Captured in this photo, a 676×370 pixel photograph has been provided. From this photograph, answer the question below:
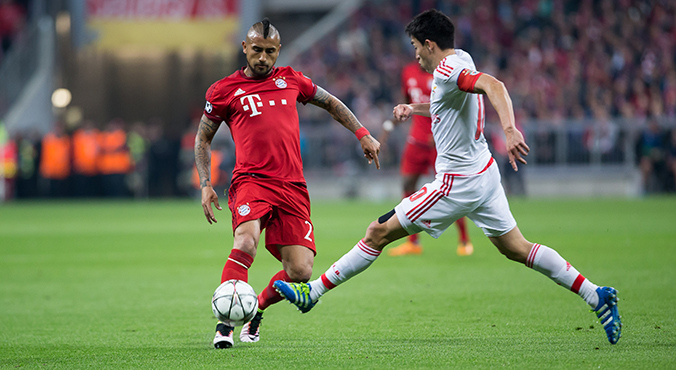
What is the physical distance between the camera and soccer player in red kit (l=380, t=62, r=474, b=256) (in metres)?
9.64

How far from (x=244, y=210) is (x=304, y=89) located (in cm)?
97

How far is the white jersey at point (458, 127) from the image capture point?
4.91m

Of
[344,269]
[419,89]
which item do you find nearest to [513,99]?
[419,89]

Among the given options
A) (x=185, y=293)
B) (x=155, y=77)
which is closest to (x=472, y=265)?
(x=185, y=293)

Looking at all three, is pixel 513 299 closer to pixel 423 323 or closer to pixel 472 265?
pixel 423 323

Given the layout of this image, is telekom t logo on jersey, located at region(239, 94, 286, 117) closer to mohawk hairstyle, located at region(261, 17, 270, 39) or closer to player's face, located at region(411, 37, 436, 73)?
mohawk hairstyle, located at region(261, 17, 270, 39)

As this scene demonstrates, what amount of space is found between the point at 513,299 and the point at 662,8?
71.6 ft

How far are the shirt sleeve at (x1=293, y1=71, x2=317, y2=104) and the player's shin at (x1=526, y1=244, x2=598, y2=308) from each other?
179 cm

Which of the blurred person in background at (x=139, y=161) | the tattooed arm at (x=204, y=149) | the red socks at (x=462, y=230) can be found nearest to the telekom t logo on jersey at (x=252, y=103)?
the tattooed arm at (x=204, y=149)

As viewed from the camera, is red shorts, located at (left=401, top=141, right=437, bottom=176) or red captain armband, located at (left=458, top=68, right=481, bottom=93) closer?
red captain armband, located at (left=458, top=68, right=481, bottom=93)

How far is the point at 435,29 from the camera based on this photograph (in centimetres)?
495

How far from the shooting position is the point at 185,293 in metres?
7.32

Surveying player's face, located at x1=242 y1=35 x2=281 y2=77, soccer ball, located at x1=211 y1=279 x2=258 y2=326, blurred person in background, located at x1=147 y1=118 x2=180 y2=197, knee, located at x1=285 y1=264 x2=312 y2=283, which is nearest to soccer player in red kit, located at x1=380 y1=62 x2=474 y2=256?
player's face, located at x1=242 y1=35 x2=281 y2=77

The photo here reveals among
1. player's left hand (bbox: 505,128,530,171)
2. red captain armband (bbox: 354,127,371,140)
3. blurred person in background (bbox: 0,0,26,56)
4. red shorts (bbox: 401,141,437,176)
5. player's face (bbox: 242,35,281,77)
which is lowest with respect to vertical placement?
red shorts (bbox: 401,141,437,176)
